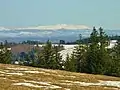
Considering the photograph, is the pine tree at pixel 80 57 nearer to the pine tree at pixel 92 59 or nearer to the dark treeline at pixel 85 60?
the dark treeline at pixel 85 60

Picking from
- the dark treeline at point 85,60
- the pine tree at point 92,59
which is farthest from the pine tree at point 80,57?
the pine tree at point 92,59

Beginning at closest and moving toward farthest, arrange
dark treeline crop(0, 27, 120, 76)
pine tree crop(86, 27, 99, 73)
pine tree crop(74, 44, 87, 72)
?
pine tree crop(86, 27, 99, 73)
dark treeline crop(0, 27, 120, 76)
pine tree crop(74, 44, 87, 72)

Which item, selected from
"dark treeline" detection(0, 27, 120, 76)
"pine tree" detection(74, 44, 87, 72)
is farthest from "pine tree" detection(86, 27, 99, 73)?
"pine tree" detection(74, 44, 87, 72)

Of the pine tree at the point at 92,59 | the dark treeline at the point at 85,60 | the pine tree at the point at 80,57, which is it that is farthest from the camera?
the pine tree at the point at 80,57

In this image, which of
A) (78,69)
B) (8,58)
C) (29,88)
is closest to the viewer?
(29,88)

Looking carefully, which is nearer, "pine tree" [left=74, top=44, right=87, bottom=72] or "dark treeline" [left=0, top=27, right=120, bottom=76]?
"dark treeline" [left=0, top=27, right=120, bottom=76]

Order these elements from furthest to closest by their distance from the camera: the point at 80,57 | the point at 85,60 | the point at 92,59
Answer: the point at 80,57 → the point at 85,60 → the point at 92,59

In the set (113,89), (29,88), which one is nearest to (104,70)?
(113,89)

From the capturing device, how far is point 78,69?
14338 cm

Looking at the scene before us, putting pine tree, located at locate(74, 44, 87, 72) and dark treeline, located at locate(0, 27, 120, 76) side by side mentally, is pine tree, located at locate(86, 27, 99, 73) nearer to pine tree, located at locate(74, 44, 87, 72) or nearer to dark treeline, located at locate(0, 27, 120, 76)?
dark treeline, located at locate(0, 27, 120, 76)

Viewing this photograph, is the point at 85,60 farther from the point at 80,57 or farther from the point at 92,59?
the point at 80,57

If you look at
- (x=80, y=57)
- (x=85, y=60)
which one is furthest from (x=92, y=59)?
(x=80, y=57)

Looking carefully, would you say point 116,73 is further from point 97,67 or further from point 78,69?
point 78,69

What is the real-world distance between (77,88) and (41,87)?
15.8 feet
